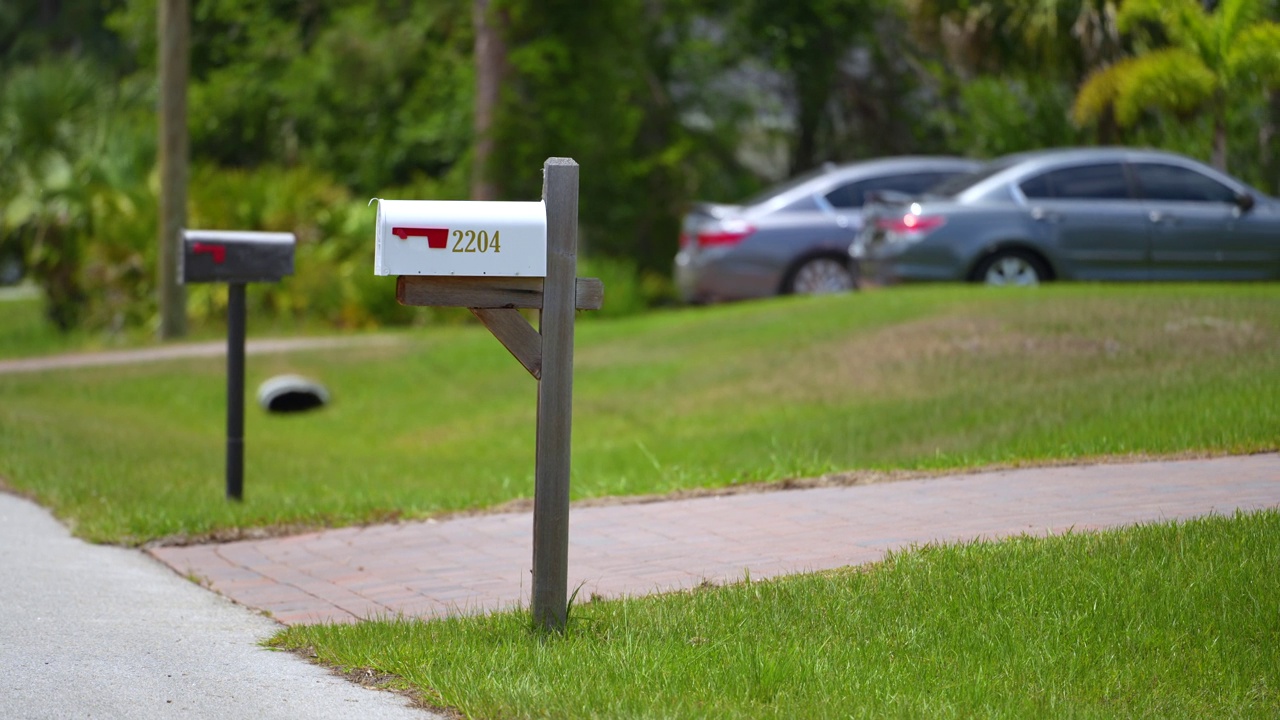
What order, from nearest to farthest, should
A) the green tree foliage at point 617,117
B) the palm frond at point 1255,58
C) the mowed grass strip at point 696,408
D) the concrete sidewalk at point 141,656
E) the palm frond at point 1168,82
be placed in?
the concrete sidewalk at point 141,656 → the mowed grass strip at point 696,408 → the palm frond at point 1255,58 → the palm frond at point 1168,82 → the green tree foliage at point 617,117

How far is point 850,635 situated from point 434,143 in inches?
904

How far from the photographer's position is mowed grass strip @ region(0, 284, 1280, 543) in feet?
28.3

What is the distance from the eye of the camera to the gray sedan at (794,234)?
18203mm

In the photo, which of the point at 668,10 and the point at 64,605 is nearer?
the point at 64,605

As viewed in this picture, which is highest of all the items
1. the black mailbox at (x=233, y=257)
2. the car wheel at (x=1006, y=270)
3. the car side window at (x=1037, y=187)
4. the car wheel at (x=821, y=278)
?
the car side window at (x=1037, y=187)

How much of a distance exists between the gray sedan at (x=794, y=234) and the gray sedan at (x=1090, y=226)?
2191mm

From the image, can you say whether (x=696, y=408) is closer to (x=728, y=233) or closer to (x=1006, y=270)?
(x=1006, y=270)

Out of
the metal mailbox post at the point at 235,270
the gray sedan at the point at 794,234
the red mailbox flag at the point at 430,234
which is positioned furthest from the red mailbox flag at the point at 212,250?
the gray sedan at the point at 794,234

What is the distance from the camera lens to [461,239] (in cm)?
502

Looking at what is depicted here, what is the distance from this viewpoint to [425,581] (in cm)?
661

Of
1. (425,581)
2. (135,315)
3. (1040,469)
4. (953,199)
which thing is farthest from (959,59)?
(425,581)

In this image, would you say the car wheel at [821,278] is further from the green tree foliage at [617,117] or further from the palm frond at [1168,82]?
the green tree foliage at [617,117]

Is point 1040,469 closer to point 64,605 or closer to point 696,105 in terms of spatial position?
point 64,605

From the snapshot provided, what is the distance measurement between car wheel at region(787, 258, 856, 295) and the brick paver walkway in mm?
10491
